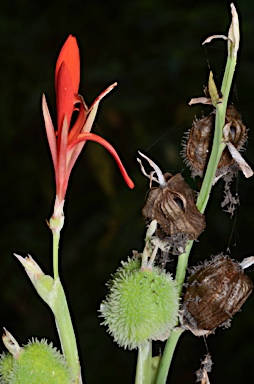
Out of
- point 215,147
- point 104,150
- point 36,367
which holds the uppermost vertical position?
point 104,150

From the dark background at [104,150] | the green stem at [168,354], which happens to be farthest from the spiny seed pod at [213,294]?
the dark background at [104,150]

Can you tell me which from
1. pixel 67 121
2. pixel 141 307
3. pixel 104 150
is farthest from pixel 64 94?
pixel 104 150

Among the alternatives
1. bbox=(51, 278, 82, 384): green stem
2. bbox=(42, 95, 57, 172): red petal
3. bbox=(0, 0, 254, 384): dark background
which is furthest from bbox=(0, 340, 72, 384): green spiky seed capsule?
bbox=(0, 0, 254, 384): dark background

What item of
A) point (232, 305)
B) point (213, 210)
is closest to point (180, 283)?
point (232, 305)

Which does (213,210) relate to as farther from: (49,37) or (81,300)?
(49,37)

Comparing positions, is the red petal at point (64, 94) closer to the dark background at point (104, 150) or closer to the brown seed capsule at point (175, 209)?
the brown seed capsule at point (175, 209)

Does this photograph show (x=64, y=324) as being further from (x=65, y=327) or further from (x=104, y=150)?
(x=104, y=150)
